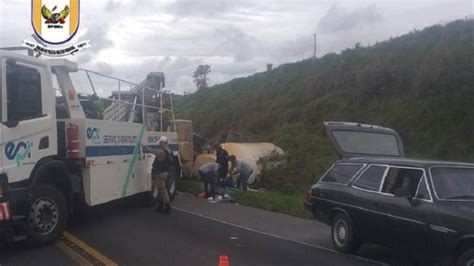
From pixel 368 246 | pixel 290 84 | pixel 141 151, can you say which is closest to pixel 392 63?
pixel 290 84

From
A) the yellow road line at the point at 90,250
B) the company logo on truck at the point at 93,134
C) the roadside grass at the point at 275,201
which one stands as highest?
the company logo on truck at the point at 93,134

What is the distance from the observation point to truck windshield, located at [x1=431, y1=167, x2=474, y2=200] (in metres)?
7.98

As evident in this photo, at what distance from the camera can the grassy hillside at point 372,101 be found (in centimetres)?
2077

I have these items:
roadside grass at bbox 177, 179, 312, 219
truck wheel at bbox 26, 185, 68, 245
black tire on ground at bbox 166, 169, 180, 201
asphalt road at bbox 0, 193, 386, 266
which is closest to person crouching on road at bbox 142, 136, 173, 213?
black tire on ground at bbox 166, 169, 180, 201

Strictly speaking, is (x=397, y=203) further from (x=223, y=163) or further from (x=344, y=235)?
(x=223, y=163)

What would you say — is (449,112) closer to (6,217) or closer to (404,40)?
(404,40)

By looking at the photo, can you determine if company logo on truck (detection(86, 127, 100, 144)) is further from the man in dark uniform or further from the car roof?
the man in dark uniform

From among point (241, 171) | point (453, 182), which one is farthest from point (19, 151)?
point (241, 171)

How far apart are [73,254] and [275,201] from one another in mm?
7128

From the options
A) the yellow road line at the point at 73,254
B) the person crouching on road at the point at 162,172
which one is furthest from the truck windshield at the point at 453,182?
the person crouching on road at the point at 162,172

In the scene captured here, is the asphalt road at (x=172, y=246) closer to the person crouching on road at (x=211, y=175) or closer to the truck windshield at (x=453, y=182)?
the truck windshield at (x=453, y=182)

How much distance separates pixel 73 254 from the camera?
888 centimetres

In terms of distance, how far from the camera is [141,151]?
45.3 feet

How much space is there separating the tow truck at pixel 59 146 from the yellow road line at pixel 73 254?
0.19m
